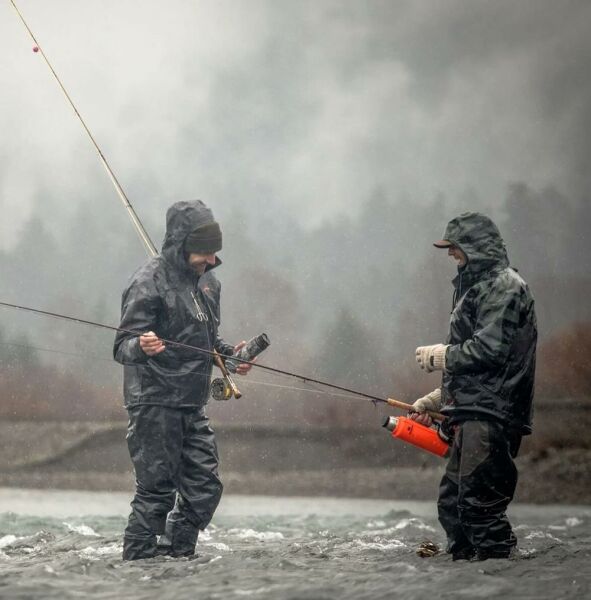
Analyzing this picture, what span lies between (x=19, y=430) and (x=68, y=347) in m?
1.23

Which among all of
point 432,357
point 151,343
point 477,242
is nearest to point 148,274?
point 151,343

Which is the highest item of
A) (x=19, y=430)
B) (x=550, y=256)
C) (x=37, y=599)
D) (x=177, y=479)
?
(x=550, y=256)

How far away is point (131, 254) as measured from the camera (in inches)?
448

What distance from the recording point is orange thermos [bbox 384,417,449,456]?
14.0 ft

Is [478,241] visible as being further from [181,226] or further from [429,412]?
[181,226]

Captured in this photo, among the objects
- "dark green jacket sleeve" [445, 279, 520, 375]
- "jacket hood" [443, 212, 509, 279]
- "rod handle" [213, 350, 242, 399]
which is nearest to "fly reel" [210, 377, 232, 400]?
"rod handle" [213, 350, 242, 399]

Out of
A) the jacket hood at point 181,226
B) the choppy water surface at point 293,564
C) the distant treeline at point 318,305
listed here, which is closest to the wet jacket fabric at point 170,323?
the jacket hood at point 181,226

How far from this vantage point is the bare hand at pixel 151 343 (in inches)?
167

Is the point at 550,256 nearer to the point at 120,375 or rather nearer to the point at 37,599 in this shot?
the point at 120,375

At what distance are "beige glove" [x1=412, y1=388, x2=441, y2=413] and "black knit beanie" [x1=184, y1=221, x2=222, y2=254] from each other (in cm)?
118

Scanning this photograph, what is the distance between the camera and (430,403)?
452cm

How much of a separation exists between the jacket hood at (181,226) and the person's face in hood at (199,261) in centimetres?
2

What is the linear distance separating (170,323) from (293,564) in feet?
3.97

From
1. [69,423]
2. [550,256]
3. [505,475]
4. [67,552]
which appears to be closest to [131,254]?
[69,423]
